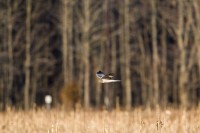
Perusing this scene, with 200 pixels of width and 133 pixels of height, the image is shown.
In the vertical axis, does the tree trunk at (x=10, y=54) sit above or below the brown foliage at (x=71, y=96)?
above

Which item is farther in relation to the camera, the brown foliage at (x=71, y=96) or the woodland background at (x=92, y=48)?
the woodland background at (x=92, y=48)

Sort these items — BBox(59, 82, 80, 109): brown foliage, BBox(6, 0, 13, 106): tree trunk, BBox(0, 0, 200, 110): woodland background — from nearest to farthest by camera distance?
BBox(59, 82, 80, 109): brown foliage
BBox(0, 0, 200, 110): woodland background
BBox(6, 0, 13, 106): tree trunk

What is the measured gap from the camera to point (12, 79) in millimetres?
29938

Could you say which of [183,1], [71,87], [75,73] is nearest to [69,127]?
[71,87]

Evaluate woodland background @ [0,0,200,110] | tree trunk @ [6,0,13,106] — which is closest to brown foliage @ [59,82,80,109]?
woodland background @ [0,0,200,110]

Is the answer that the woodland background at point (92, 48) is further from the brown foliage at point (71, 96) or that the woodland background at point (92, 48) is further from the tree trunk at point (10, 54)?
the brown foliage at point (71, 96)

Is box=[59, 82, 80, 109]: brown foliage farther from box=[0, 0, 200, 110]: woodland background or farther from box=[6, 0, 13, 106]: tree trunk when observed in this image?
box=[6, 0, 13, 106]: tree trunk

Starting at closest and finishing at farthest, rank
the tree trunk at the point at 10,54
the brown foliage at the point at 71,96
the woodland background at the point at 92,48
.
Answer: the brown foliage at the point at 71,96, the woodland background at the point at 92,48, the tree trunk at the point at 10,54

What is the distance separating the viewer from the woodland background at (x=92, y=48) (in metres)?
26.7

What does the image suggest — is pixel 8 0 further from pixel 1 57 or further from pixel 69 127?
pixel 69 127

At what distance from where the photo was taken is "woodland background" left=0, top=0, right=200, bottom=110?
2666 cm

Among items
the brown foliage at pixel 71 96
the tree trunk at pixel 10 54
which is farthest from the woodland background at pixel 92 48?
the brown foliage at pixel 71 96

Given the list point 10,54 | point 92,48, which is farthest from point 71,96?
point 92,48

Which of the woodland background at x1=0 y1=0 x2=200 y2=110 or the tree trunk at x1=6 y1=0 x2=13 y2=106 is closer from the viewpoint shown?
the woodland background at x1=0 y1=0 x2=200 y2=110
